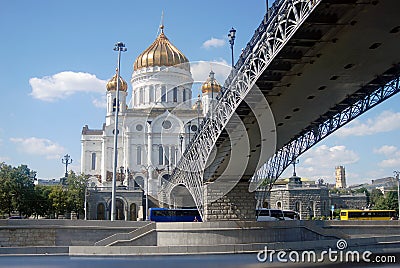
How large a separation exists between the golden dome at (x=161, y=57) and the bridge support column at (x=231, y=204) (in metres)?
44.1

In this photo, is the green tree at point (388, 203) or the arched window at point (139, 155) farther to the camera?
the arched window at point (139, 155)

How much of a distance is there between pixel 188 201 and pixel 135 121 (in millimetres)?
20680

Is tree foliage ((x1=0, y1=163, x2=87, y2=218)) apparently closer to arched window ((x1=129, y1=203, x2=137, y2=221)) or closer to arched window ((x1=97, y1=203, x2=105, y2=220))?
arched window ((x1=97, y1=203, x2=105, y2=220))

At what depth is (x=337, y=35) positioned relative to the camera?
14.6 m

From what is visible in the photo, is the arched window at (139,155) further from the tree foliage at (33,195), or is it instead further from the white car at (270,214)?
Answer: the white car at (270,214)

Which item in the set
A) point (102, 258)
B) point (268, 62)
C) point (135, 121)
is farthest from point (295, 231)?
point (135, 121)

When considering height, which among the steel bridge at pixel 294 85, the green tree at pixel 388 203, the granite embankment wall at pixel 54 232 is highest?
the steel bridge at pixel 294 85

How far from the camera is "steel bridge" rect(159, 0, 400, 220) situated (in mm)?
13789

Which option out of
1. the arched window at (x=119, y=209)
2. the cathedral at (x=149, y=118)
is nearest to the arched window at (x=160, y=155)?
the cathedral at (x=149, y=118)

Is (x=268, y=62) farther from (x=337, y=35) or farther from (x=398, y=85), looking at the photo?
(x=398, y=85)

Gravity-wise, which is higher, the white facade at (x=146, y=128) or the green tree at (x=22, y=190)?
the white facade at (x=146, y=128)

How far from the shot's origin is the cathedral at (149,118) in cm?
6931

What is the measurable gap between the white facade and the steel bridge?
124 feet

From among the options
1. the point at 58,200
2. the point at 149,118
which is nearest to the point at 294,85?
the point at 58,200
